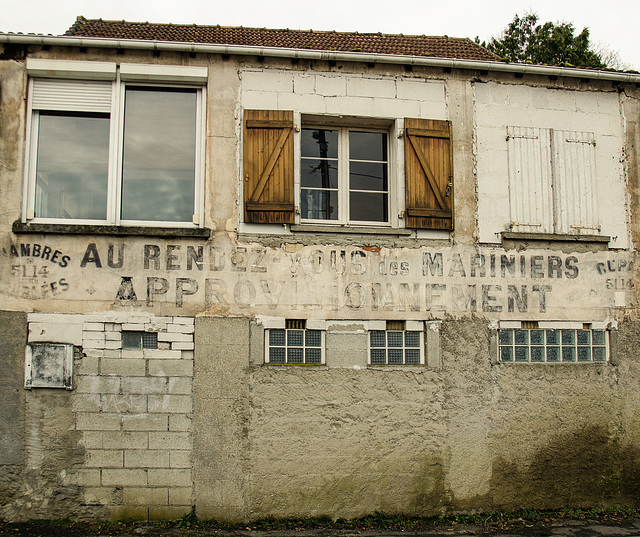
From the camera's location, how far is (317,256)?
664cm

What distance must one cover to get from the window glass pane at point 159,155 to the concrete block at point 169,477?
2.82m

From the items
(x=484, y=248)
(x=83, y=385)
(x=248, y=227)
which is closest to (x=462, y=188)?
(x=484, y=248)

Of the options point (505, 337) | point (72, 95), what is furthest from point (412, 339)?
point (72, 95)

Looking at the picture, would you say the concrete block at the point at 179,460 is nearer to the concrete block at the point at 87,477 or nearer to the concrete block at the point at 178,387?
the concrete block at the point at 178,387

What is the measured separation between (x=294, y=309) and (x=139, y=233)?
1949 mm

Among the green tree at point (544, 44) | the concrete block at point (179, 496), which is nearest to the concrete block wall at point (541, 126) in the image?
the concrete block at point (179, 496)

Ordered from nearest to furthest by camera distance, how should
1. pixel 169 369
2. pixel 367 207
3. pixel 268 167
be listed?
1. pixel 169 369
2. pixel 268 167
3. pixel 367 207

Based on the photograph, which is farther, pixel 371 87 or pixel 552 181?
pixel 552 181

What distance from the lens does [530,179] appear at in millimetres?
Answer: 7086

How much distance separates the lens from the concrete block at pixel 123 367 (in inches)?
247

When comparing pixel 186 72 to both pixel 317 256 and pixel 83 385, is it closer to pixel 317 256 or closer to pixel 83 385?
pixel 317 256

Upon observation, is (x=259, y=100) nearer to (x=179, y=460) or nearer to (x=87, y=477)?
(x=179, y=460)

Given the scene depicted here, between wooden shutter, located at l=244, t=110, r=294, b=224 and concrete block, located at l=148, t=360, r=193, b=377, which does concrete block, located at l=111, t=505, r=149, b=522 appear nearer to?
concrete block, located at l=148, t=360, r=193, b=377

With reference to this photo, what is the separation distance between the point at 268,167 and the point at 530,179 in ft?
10.8
